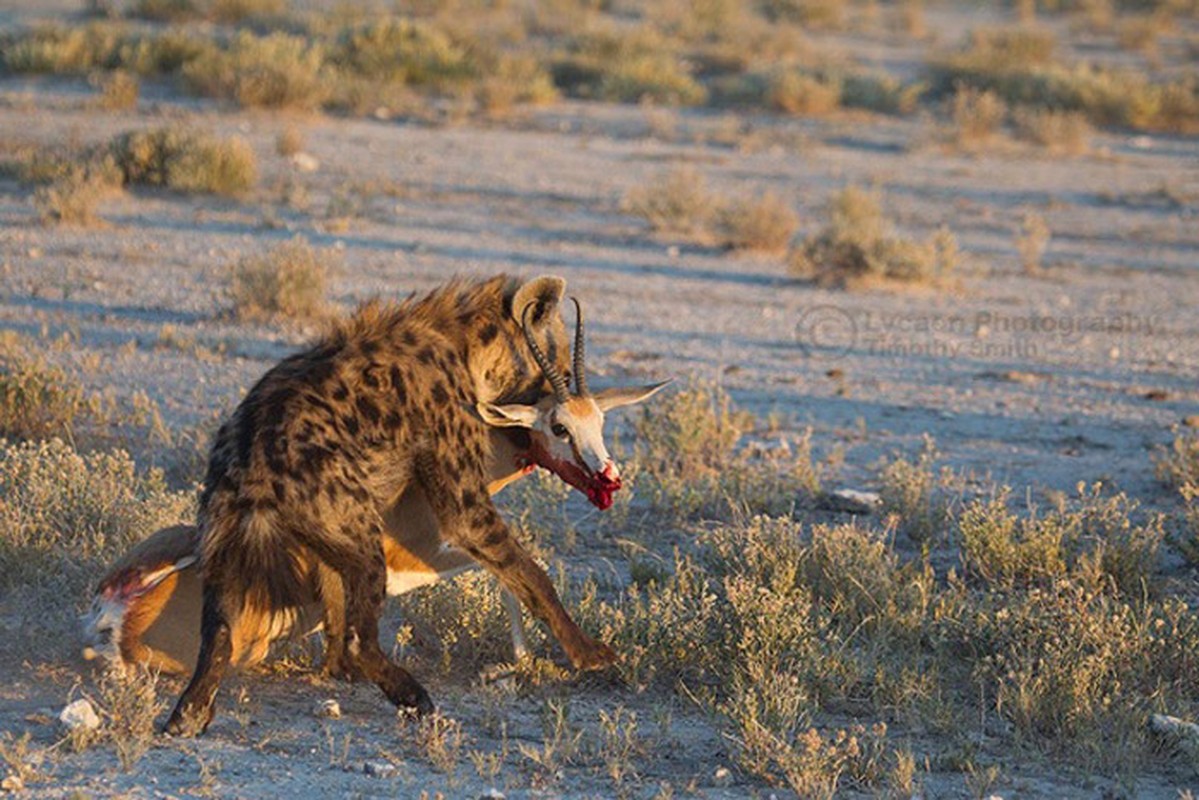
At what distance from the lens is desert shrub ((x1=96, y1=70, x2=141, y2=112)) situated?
63.5 ft

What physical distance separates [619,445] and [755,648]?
364 centimetres

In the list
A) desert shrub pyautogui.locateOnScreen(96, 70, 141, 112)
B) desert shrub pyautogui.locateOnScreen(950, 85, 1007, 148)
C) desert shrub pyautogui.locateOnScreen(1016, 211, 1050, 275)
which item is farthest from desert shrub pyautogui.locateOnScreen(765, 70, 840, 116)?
desert shrub pyautogui.locateOnScreen(96, 70, 141, 112)

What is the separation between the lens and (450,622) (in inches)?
261

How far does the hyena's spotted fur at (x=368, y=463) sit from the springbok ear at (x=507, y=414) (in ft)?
0.25

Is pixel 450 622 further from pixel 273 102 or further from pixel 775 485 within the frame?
pixel 273 102

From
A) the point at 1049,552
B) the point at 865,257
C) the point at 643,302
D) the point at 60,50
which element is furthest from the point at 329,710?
the point at 60,50

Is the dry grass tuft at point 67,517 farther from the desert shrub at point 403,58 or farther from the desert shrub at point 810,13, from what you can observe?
the desert shrub at point 810,13

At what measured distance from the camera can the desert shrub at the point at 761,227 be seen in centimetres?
1518

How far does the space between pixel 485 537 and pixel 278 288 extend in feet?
21.7

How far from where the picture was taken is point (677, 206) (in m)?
15.8

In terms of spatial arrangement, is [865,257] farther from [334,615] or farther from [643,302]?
[334,615]

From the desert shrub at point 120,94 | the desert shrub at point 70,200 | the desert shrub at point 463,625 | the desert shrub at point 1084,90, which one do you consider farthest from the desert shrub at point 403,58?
the desert shrub at point 463,625

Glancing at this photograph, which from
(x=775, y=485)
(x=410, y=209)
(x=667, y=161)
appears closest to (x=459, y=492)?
(x=775, y=485)

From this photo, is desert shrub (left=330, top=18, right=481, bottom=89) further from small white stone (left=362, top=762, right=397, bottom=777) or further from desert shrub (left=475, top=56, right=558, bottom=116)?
small white stone (left=362, top=762, right=397, bottom=777)
